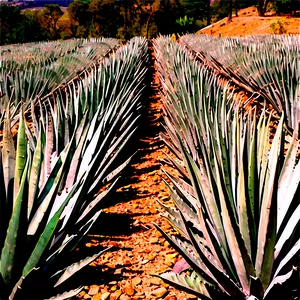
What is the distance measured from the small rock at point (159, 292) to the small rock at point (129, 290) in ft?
0.39

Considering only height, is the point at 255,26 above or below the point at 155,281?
above

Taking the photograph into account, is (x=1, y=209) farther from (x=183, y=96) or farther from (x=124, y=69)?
(x=124, y=69)

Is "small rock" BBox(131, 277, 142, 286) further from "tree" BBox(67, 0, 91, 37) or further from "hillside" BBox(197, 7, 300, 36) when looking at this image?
"tree" BBox(67, 0, 91, 37)

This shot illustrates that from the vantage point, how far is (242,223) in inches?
64.1

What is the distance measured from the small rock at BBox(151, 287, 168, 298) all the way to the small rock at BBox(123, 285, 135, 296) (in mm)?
120

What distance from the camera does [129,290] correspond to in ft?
7.00

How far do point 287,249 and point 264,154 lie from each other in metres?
0.51

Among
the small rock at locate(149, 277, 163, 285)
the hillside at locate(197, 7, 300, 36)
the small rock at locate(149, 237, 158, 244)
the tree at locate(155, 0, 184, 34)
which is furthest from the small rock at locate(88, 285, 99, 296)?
the tree at locate(155, 0, 184, 34)

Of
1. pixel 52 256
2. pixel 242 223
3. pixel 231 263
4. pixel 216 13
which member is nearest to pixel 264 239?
pixel 242 223

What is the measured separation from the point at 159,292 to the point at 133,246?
54 centimetres

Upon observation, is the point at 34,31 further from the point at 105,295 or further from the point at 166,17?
the point at 105,295

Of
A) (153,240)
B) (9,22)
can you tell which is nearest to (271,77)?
(153,240)

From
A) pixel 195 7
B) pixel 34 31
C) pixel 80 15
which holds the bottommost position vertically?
pixel 34 31

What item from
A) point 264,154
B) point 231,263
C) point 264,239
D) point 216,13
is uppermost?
point 216,13
